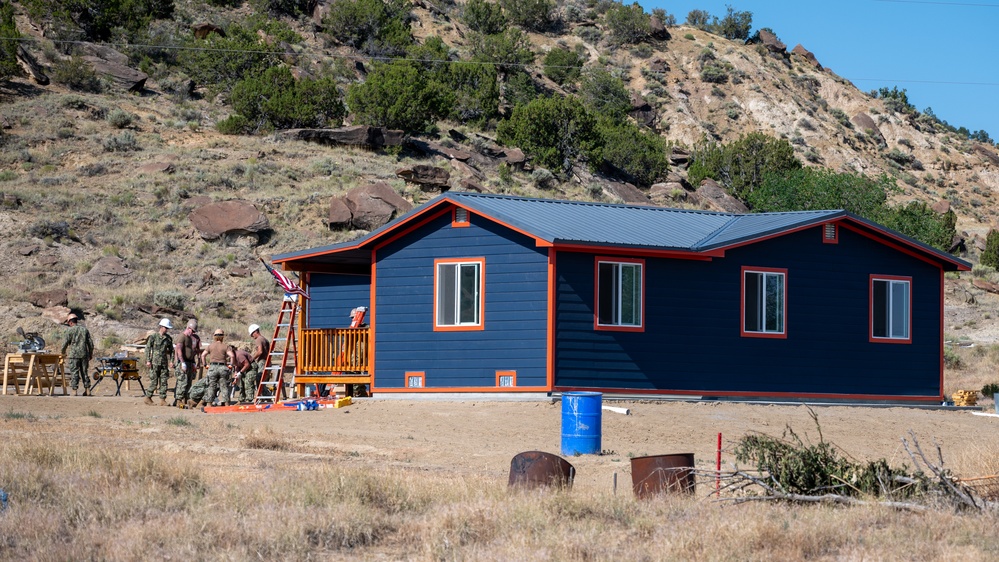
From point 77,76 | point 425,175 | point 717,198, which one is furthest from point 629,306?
point 77,76

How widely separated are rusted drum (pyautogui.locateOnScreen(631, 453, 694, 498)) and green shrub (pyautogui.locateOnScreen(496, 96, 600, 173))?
44.7 meters

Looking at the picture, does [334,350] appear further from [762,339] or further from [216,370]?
[762,339]

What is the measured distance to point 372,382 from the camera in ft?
77.9

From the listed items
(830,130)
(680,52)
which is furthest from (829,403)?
(680,52)

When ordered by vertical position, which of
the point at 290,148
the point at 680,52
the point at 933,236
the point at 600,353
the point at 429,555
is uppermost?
the point at 680,52

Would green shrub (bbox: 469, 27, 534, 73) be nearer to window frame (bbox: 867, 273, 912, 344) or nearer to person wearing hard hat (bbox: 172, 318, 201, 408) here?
window frame (bbox: 867, 273, 912, 344)

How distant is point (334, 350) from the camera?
80.4 feet

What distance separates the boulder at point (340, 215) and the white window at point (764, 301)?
21951 mm

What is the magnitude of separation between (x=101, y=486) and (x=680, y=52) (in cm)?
8228

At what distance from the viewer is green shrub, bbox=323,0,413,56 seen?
2837 inches

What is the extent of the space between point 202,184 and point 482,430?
2957 cm

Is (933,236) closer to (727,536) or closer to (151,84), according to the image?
(151,84)

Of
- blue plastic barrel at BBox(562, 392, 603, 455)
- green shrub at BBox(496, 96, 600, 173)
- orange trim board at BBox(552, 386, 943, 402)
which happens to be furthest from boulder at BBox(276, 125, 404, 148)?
blue plastic barrel at BBox(562, 392, 603, 455)

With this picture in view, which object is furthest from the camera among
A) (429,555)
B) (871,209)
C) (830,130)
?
(830,130)
